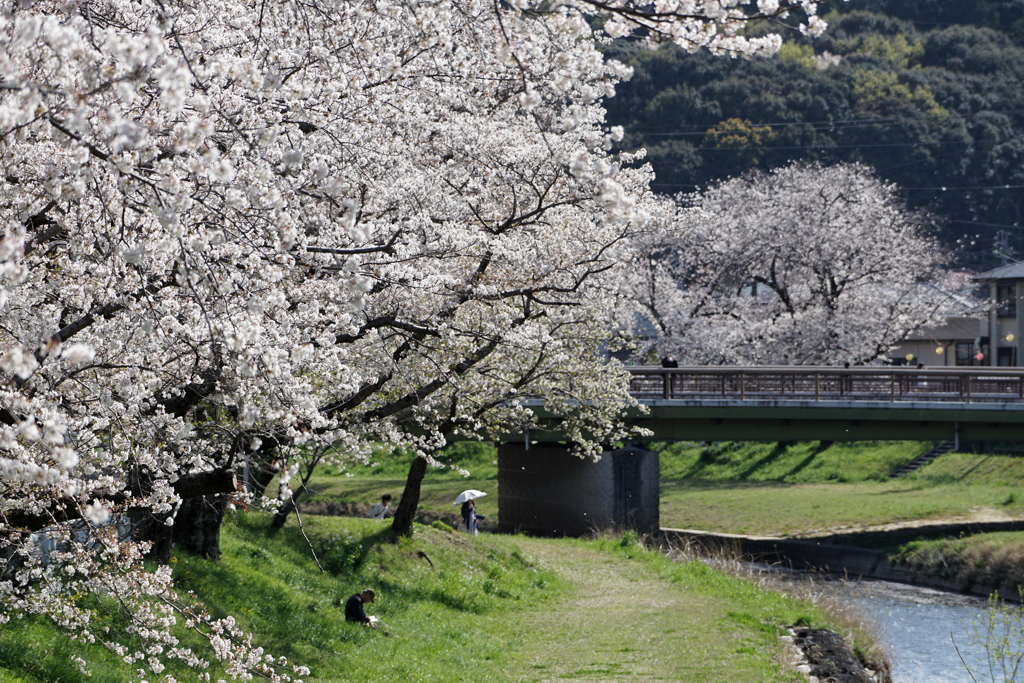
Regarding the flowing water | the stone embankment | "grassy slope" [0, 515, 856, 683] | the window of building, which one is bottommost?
the flowing water

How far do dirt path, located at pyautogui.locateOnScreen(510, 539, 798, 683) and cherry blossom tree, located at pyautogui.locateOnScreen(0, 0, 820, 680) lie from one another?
4476 millimetres

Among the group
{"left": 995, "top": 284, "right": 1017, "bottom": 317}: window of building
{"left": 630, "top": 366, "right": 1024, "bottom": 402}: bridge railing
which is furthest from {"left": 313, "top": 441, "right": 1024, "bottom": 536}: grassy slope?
{"left": 995, "top": 284, "right": 1017, "bottom": 317}: window of building

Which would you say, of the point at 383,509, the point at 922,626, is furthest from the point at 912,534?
the point at 383,509

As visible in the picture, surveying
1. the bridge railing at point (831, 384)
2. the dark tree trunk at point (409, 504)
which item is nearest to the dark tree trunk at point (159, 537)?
the dark tree trunk at point (409, 504)

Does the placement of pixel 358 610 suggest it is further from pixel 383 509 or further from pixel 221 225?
pixel 221 225

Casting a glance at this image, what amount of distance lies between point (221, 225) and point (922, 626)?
20.4m

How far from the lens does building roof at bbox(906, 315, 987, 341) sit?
197ft

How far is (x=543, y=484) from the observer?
113 feet

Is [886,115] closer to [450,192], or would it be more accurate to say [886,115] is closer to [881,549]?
[881,549]

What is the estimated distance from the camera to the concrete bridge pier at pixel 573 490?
108 ft

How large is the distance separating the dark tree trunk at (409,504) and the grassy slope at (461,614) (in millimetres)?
365

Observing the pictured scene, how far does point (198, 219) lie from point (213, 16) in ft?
7.72

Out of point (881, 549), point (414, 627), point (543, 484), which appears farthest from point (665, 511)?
point (414, 627)

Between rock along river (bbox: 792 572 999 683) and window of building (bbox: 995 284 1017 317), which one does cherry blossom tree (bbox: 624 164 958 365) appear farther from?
rock along river (bbox: 792 572 999 683)
